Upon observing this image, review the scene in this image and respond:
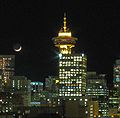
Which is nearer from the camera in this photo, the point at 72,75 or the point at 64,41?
the point at 72,75

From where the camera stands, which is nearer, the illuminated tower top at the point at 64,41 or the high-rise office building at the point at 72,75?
the high-rise office building at the point at 72,75

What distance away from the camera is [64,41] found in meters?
189

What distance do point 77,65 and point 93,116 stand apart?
46002mm

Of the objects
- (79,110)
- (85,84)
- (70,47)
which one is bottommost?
(79,110)

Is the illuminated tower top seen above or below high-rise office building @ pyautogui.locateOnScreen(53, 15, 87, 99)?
above

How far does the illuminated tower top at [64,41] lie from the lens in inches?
7347

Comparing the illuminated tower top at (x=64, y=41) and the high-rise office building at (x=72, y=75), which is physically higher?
the illuminated tower top at (x=64, y=41)

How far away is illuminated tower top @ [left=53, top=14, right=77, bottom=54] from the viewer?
186625 millimetres

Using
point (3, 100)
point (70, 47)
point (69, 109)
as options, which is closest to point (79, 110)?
point (69, 109)

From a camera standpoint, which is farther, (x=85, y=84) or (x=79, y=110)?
(x=85, y=84)

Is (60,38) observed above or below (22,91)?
above

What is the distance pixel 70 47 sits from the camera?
7411 inches

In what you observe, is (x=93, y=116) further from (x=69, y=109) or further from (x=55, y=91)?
(x=55, y=91)

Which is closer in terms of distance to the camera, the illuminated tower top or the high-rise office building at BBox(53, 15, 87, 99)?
the high-rise office building at BBox(53, 15, 87, 99)
